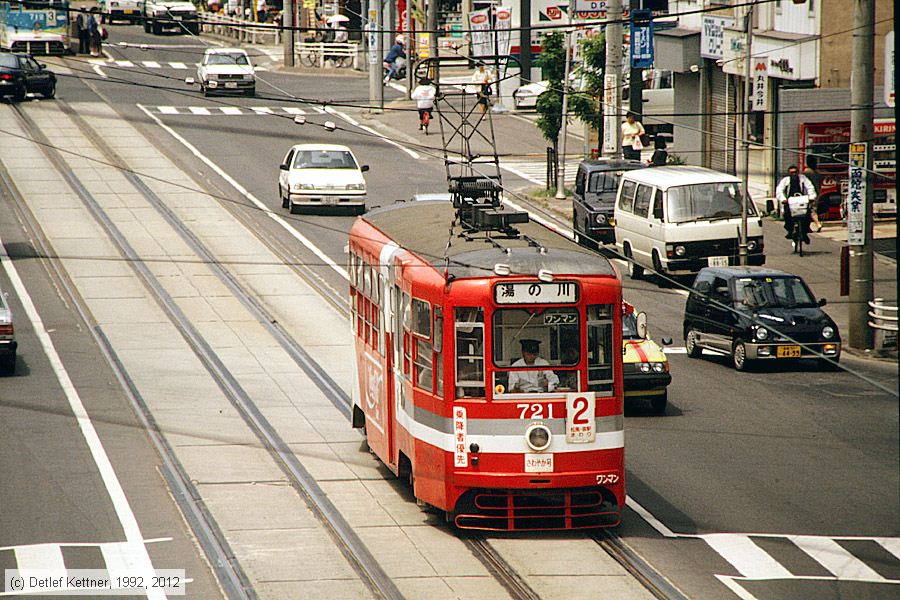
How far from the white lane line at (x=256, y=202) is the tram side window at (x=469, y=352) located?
1052 cm

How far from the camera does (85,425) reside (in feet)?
67.1

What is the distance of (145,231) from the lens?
3494cm

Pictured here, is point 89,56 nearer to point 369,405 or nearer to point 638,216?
point 638,216

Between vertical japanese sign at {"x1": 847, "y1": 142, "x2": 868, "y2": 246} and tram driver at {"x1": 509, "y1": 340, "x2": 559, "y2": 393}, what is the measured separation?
41.2 feet

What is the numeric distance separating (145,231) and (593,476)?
2187 cm

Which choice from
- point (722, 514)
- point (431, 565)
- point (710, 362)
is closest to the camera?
point (431, 565)

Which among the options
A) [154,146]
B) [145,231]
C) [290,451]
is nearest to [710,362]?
[290,451]

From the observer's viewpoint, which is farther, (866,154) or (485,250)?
(866,154)

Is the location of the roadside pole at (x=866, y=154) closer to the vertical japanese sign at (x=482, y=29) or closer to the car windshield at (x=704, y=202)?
the car windshield at (x=704, y=202)

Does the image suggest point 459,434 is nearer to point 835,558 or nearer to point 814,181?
point 835,558

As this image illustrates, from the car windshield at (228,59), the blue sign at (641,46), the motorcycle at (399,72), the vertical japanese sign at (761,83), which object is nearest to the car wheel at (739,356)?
the blue sign at (641,46)

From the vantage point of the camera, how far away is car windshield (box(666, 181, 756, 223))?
100 feet

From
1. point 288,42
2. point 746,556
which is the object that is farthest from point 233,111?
point 746,556

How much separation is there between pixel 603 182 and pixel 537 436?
801 inches
